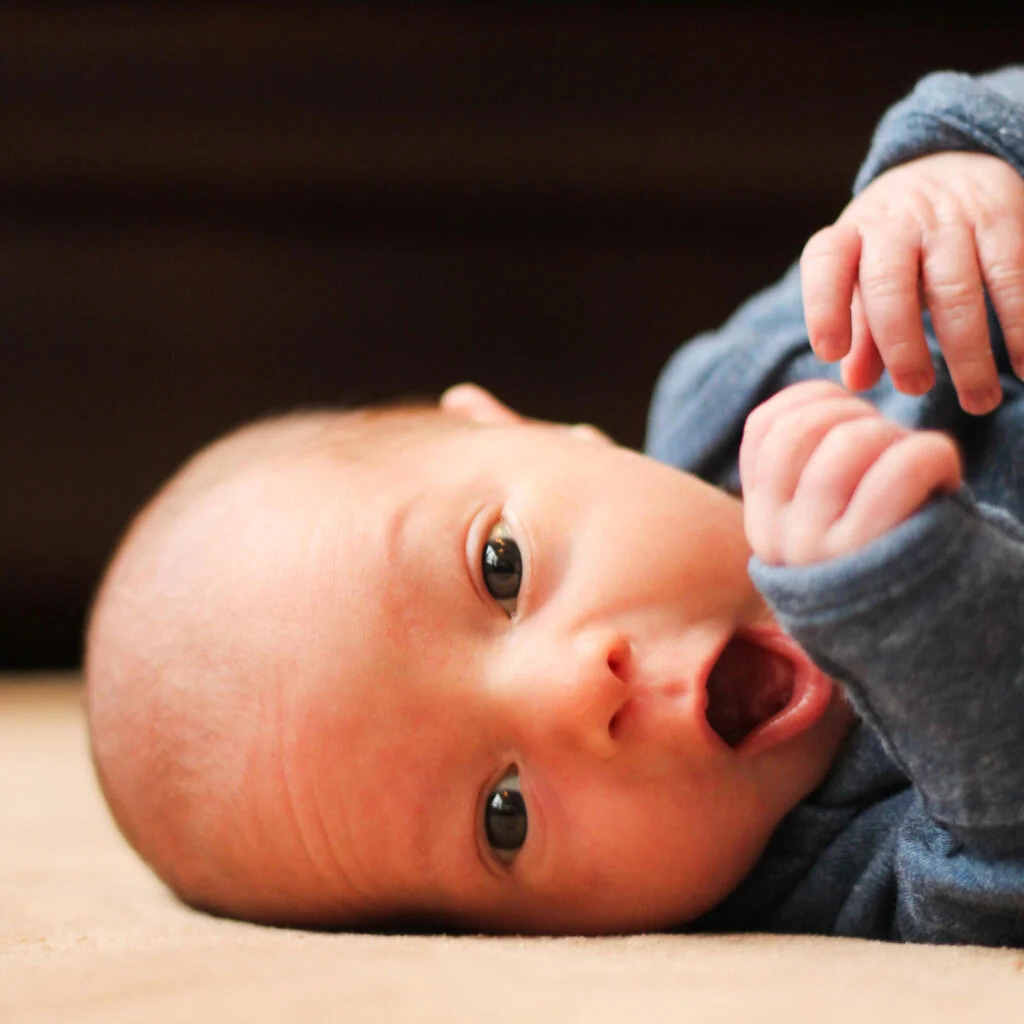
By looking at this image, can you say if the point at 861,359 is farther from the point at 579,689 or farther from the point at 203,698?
the point at 203,698

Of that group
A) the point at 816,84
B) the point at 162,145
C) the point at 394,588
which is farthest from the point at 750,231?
the point at 394,588

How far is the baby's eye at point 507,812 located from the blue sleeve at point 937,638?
0.22 meters

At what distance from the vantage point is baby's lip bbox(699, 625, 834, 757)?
2.65ft

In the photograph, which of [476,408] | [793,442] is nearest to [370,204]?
[476,408]

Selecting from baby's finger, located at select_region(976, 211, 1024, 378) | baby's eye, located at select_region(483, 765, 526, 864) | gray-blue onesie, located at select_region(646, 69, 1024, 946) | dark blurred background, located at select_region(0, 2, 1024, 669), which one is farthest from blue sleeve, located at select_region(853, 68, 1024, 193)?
dark blurred background, located at select_region(0, 2, 1024, 669)

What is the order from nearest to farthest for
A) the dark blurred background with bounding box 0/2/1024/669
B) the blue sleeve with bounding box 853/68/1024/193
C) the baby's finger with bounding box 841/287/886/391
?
the baby's finger with bounding box 841/287/886/391
the blue sleeve with bounding box 853/68/1024/193
the dark blurred background with bounding box 0/2/1024/669

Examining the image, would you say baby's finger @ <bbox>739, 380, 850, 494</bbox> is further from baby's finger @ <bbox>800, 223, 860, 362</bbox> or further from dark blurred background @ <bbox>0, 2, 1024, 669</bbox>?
dark blurred background @ <bbox>0, 2, 1024, 669</bbox>

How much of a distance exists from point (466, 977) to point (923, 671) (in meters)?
0.25

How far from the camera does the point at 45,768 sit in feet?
4.28

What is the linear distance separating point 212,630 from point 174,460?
968 millimetres

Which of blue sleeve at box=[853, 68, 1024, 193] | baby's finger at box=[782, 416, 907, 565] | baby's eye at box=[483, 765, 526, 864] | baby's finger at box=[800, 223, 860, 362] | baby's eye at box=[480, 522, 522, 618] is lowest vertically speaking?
baby's eye at box=[483, 765, 526, 864]

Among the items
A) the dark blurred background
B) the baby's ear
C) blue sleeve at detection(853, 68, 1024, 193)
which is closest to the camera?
blue sleeve at detection(853, 68, 1024, 193)

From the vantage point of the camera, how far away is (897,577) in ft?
2.02

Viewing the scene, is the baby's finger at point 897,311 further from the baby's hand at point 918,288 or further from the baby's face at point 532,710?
the baby's face at point 532,710
